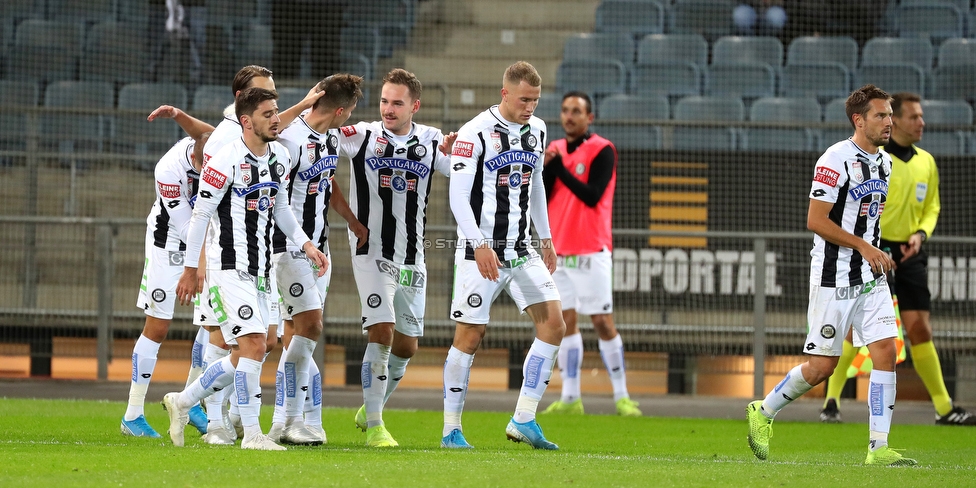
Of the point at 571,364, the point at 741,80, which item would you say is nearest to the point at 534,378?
the point at 571,364

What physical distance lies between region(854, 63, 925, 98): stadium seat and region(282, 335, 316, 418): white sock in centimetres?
1101

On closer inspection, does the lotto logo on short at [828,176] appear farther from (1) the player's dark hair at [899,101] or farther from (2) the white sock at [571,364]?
(2) the white sock at [571,364]

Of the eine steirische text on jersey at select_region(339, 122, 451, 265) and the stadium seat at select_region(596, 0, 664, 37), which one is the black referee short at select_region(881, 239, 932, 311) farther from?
the stadium seat at select_region(596, 0, 664, 37)

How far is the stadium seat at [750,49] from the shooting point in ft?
54.1

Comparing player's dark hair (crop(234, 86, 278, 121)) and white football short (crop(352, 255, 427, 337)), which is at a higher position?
player's dark hair (crop(234, 86, 278, 121))

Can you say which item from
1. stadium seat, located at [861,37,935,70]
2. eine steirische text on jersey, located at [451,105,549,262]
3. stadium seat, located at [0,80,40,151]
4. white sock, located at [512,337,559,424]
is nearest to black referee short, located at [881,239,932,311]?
white sock, located at [512,337,559,424]

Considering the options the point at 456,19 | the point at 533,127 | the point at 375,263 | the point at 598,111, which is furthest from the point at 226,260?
the point at 456,19

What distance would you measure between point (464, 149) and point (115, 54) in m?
11.2

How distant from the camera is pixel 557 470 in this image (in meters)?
5.46

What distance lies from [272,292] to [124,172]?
7356 mm

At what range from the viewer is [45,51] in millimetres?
16156

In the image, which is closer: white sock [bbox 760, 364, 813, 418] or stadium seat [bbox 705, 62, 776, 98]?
white sock [bbox 760, 364, 813, 418]

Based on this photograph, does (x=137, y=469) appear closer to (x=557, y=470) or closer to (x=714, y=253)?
(x=557, y=470)

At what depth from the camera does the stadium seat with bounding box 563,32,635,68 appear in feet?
54.5
